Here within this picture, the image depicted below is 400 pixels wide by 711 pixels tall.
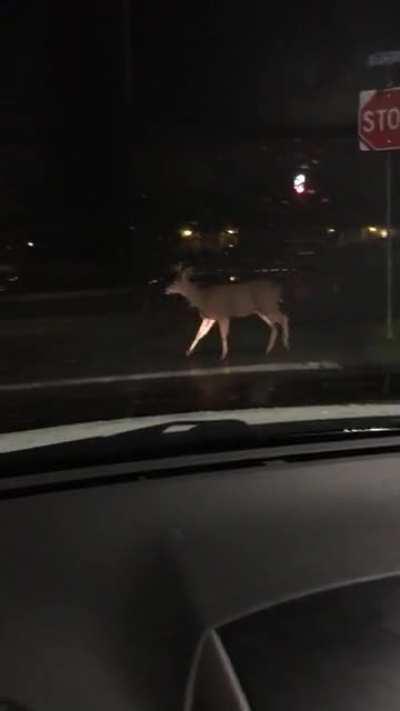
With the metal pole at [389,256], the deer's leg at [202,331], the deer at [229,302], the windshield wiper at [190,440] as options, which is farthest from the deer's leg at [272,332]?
the windshield wiper at [190,440]

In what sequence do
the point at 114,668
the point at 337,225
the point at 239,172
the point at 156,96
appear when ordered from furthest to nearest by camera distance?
1. the point at 337,225
2. the point at 239,172
3. the point at 156,96
4. the point at 114,668

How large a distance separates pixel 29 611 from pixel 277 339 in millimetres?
1210

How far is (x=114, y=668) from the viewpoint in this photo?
147cm

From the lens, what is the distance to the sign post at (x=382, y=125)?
83.6 inches

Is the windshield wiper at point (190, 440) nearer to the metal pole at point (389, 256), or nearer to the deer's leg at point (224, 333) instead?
the deer's leg at point (224, 333)

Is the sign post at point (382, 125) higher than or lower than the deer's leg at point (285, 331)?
higher

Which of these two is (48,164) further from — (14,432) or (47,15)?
(14,432)

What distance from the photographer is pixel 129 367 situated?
219 cm

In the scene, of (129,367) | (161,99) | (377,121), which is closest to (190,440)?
(129,367)

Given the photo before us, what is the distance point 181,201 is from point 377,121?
20.8 inches

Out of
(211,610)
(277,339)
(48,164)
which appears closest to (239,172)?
(48,164)

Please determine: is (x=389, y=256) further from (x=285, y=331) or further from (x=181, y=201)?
(x=181, y=201)

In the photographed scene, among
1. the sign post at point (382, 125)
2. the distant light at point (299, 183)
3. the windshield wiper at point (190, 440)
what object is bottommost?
the windshield wiper at point (190, 440)

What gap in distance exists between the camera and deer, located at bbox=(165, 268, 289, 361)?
→ 88.4 inches
